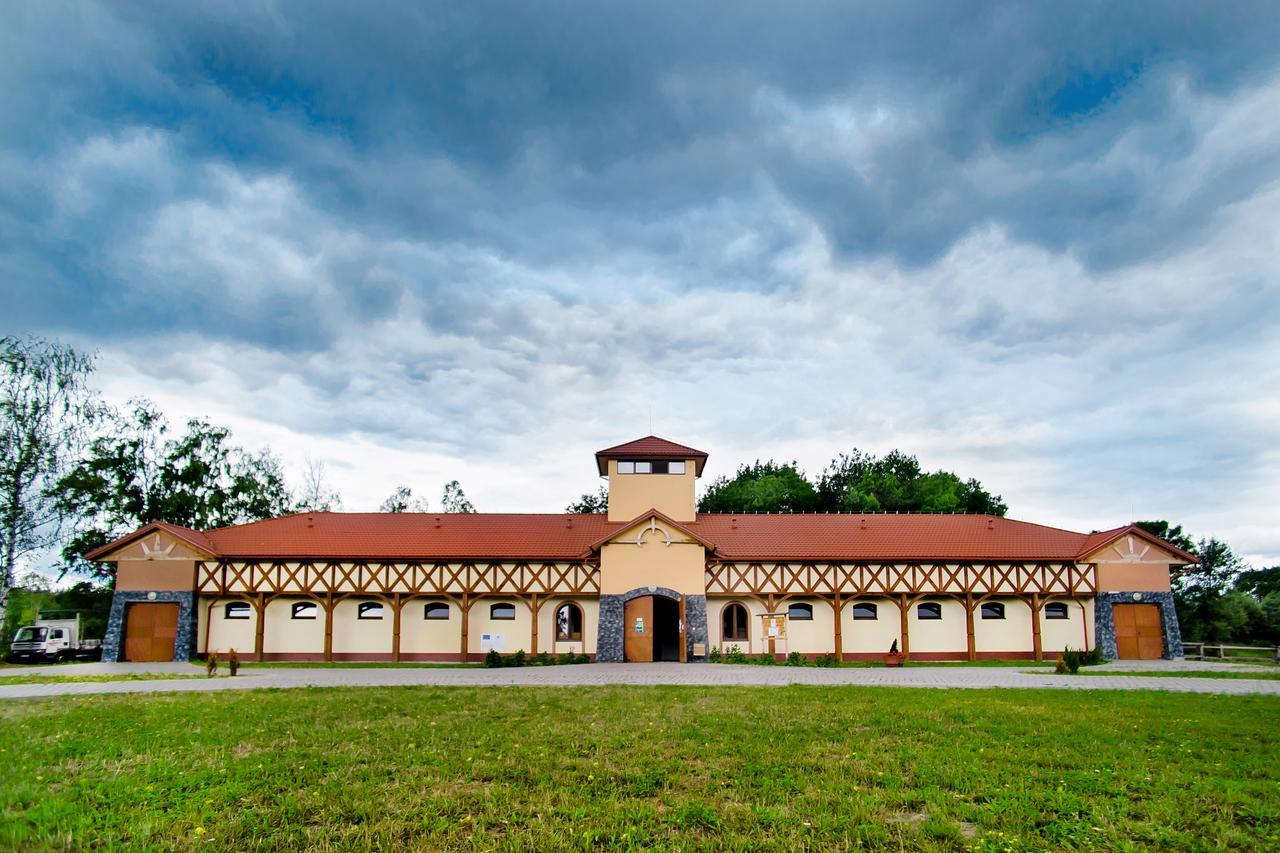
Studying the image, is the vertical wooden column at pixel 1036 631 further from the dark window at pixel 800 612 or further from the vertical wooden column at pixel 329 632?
the vertical wooden column at pixel 329 632

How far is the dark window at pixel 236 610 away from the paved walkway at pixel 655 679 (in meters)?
3.70

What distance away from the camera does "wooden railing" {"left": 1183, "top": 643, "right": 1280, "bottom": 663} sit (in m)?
27.3

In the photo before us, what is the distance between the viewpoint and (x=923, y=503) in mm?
43906

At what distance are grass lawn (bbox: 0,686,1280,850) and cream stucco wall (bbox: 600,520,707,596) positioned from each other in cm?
1350

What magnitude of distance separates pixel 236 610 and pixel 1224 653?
113ft

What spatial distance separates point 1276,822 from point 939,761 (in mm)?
2639

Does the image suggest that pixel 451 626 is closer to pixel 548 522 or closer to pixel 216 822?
pixel 548 522

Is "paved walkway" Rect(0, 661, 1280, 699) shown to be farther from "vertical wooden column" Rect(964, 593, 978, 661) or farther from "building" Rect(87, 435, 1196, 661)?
"vertical wooden column" Rect(964, 593, 978, 661)

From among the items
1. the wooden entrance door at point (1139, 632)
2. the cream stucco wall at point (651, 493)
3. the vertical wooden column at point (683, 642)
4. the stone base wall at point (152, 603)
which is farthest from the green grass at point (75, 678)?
the wooden entrance door at point (1139, 632)

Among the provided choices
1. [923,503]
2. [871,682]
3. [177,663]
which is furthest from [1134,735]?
[923,503]

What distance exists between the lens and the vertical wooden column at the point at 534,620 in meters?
26.4

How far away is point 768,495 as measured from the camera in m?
45.1

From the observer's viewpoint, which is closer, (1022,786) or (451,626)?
(1022,786)

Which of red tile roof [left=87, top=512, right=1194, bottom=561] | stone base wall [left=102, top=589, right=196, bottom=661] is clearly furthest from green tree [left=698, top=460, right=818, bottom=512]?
stone base wall [left=102, top=589, right=196, bottom=661]
